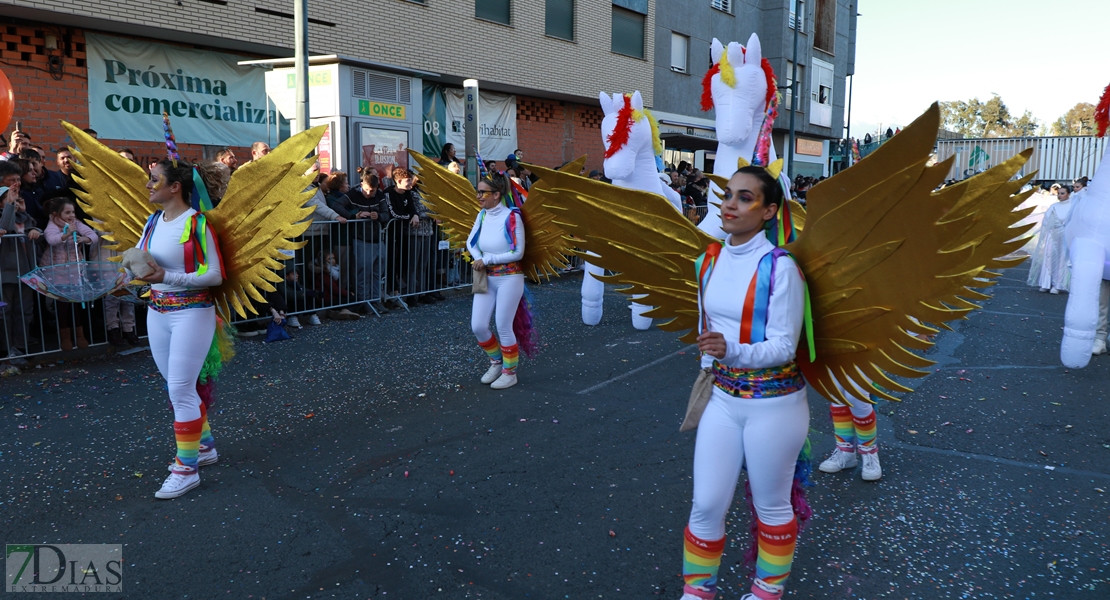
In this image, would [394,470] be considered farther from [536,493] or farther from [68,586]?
[68,586]

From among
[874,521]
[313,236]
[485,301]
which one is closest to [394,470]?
[485,301]

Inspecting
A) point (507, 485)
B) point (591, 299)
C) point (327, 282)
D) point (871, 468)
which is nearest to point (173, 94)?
point (327, 282)

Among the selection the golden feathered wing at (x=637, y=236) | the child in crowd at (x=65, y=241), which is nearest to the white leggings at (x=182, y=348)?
the golden feathered wing at (x=637, y=236)

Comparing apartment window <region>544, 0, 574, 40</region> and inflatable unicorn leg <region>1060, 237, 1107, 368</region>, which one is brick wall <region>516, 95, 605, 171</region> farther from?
inflatable unicorn leg <region>1060, 237, 1107, 368</region>

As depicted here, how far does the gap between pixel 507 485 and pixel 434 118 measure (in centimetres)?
1377

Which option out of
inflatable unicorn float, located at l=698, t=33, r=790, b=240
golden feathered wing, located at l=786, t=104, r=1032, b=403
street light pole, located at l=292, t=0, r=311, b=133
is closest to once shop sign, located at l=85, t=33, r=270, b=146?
street light pole, located at l=292, t=0, r=311, b=133

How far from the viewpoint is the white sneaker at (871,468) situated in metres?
4.37

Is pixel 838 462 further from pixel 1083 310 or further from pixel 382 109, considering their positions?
pixel 382 109

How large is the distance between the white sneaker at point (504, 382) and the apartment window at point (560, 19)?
14.6m

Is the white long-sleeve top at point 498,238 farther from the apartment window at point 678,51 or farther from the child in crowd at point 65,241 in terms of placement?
the apartment window at point 678,51

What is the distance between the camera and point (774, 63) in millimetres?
30203

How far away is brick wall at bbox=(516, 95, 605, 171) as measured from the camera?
19594mm

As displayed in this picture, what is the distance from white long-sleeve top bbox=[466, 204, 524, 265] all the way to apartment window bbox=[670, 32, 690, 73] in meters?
19.5

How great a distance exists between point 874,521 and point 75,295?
5.58 meters
